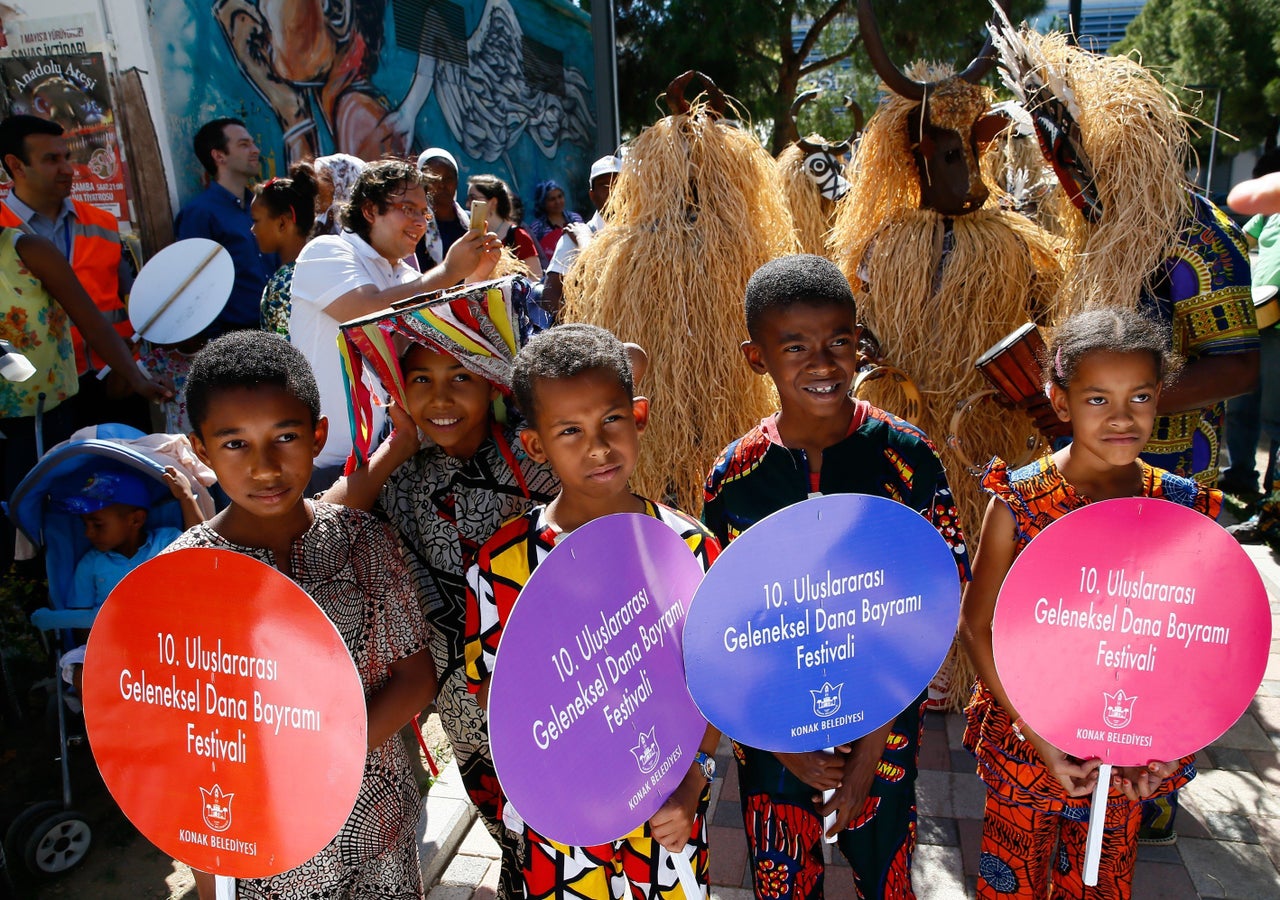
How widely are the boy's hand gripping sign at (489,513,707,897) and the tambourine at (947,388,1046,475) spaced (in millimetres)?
1502

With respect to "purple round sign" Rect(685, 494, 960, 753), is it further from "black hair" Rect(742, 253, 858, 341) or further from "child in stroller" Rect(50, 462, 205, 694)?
"child in stroller" Rect(50, 462, 205, 694)

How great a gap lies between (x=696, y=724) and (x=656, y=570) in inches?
12.1

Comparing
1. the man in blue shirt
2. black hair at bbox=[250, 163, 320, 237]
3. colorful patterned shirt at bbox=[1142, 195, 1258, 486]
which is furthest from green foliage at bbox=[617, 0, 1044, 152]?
colorful patterned shirt at bbox=[1142, 195, 1258, 486]

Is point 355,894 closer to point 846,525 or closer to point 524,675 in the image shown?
point 524,675

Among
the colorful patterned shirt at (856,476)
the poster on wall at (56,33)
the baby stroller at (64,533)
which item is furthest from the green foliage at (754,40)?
the colorful patterned shirt at (856,476)

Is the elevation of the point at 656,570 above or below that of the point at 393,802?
above

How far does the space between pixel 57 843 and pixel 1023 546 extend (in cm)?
309

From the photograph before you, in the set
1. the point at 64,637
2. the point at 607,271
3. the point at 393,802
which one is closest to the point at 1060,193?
the point at 607,271

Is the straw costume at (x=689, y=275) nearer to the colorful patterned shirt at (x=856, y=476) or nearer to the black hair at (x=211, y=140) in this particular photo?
the colorful patterned shirt at (x=856, y=476)

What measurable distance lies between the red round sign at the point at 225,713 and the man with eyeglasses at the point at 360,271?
1.39 meters

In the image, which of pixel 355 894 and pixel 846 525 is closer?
pixel 846 525

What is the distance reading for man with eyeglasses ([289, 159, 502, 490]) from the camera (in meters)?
2.70

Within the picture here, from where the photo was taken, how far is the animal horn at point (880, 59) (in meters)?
2.76

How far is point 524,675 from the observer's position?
1.30 metres
